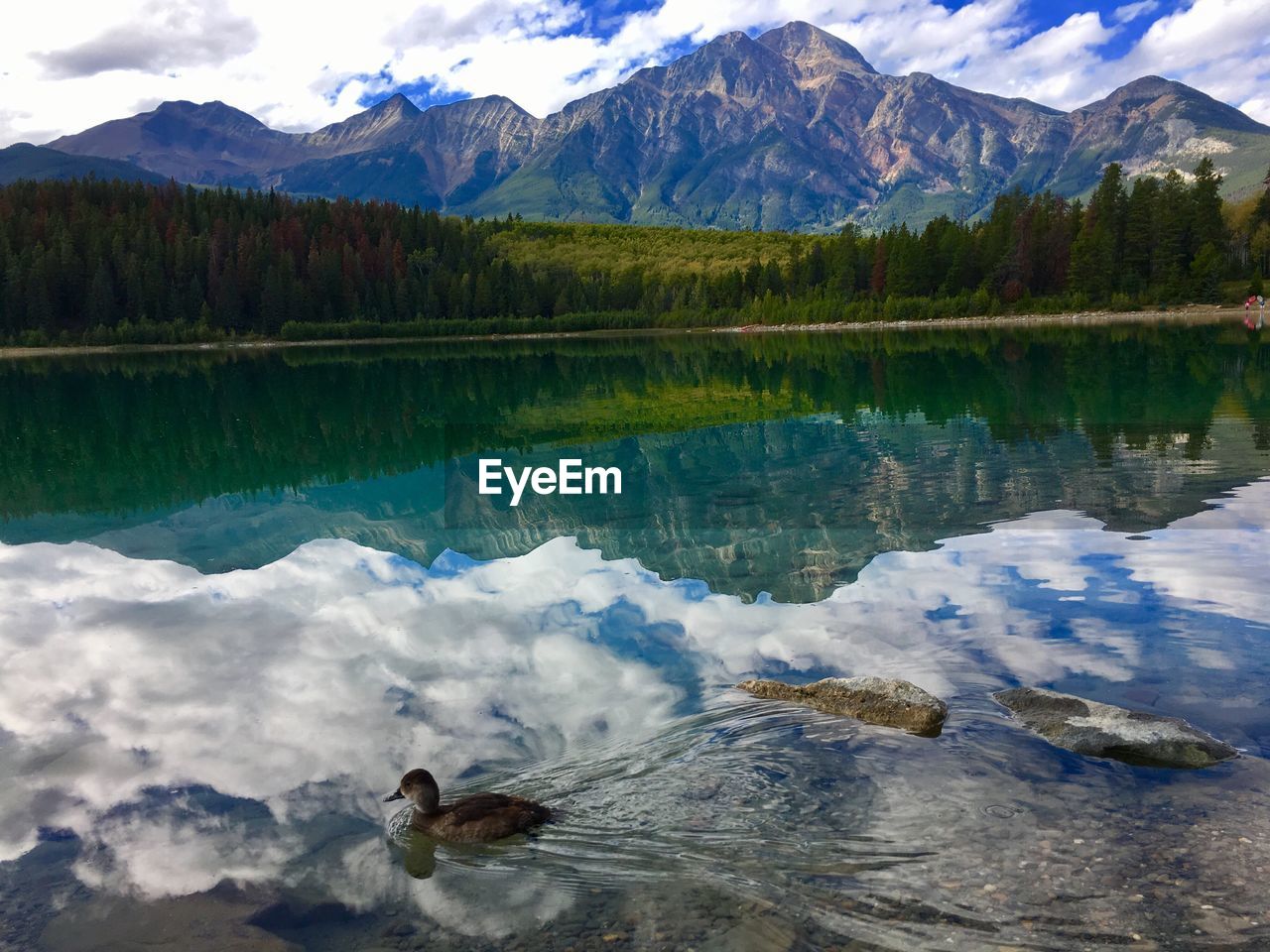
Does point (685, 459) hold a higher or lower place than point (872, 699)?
higher

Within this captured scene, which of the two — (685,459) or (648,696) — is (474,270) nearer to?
(685,459)

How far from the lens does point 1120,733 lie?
7887 mm

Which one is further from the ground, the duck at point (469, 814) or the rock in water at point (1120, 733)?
the rock in water at point (1120, 733)

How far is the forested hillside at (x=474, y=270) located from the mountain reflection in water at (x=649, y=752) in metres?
111

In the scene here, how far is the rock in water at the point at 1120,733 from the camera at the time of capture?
25.1ft

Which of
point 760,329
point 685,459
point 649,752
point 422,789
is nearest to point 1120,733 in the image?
point 649,752

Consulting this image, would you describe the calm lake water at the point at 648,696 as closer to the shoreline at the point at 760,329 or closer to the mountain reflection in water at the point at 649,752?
the mountain reflection in water at the point at 649,752

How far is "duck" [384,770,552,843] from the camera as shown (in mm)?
7285

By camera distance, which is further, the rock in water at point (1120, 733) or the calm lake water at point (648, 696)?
the rock in water at point (1120, 733)

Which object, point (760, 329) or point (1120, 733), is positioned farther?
point (760, 329)

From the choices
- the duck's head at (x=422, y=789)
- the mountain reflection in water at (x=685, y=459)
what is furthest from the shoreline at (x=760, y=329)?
the duck's head at (x=422, y=789)

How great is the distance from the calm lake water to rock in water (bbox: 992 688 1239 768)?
0.17 m

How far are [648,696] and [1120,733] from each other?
14.4 feet

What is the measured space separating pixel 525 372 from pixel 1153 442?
146 feet
